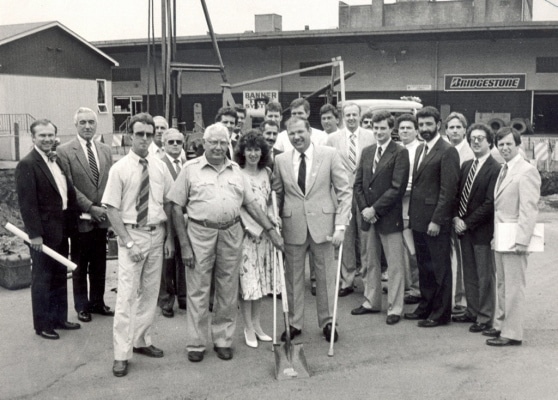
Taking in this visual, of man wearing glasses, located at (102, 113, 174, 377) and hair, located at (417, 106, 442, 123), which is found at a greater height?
hair, located at (417, 106, 442, 123)

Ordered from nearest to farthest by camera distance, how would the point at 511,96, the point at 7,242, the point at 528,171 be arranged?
the point at 528,171, the point at 7,242, the point at 511,96

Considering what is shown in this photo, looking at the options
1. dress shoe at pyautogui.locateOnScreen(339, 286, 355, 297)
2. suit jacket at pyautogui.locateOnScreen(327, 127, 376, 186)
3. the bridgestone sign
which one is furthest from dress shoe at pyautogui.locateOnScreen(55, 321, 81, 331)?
the bridgestone sign

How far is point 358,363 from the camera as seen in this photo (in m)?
5.33

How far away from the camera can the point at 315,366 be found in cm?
527

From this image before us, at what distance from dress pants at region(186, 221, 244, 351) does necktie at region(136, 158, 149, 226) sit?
0.41m

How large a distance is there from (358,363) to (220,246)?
1542 millimetres

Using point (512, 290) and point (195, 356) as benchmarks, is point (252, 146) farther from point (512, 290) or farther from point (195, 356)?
point (512, 290)

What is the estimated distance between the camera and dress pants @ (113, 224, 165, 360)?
5145 mm

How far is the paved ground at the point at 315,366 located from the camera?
4754 millimetres

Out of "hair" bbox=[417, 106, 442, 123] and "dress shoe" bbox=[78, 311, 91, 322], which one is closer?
"hair" bbox=[417, 106, 442, 123]

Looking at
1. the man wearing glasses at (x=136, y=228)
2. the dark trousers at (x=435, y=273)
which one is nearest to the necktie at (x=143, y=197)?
the man wearing glasses at (x=136, y=228)

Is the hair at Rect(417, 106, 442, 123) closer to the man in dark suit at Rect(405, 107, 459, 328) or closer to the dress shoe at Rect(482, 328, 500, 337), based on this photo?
the man in dark suit at Rect(405, 107, 459, 328)

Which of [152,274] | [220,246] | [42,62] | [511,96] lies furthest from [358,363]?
[42,62]

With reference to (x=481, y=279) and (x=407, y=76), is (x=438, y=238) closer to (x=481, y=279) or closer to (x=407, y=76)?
(x=481, y=279)
